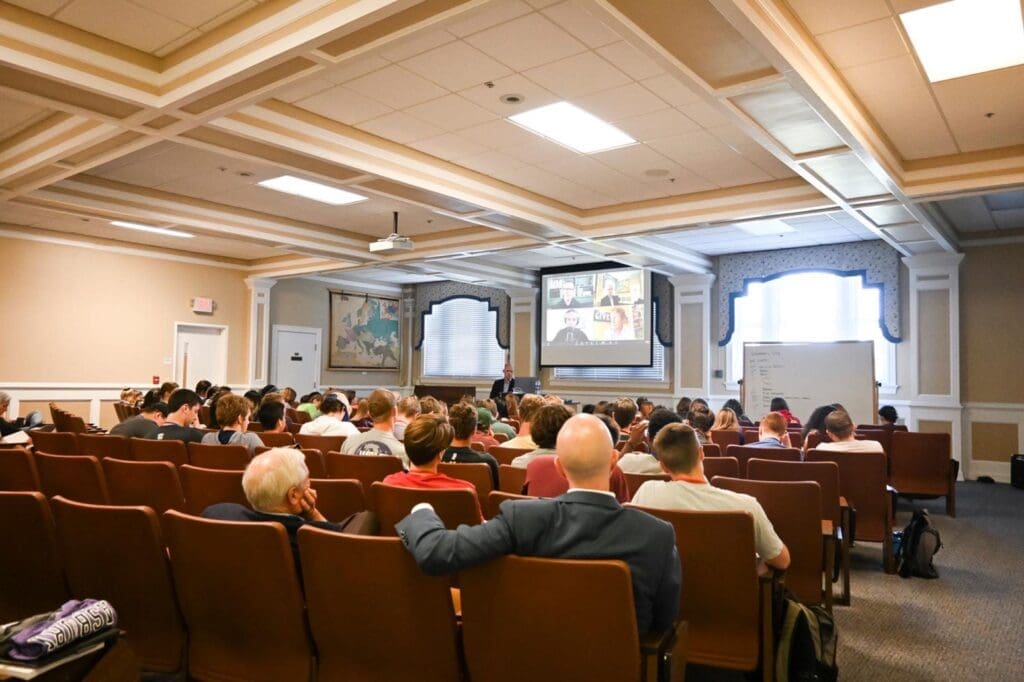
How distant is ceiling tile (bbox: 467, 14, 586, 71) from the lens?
166 inches

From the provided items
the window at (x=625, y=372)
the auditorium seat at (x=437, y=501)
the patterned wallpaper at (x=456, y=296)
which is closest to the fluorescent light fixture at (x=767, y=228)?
the window at (x=625, y=372)

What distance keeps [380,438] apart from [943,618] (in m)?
3.24

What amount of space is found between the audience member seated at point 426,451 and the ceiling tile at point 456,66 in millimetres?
2773

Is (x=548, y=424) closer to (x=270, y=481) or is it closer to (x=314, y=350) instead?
(x=270, y=481)

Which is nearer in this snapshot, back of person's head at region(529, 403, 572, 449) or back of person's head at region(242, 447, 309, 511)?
back of person's head at region(242, 447, 309, 511)

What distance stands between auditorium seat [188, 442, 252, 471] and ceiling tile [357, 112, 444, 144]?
3011 millimetres

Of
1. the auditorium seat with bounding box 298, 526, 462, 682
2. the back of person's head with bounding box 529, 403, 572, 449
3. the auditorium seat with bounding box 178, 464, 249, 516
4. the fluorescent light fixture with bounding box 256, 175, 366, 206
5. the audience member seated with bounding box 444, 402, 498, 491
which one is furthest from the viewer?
the fluorescent light fixture with bounding box 256, 175, 366, 206

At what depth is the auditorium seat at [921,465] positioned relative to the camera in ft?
20.2

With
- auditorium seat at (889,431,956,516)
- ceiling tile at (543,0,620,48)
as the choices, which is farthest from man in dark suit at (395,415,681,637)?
auditorium seat at (889,431,956,516)

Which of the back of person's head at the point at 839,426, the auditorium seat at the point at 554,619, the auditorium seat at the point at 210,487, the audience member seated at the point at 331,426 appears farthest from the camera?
the audience member seated at the point at 331,426

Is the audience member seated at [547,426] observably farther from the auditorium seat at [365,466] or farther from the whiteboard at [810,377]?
the whiteboard at [810,377]

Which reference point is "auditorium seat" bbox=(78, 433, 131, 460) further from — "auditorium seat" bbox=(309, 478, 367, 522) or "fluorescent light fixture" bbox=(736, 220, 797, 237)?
"fluorescent light fixture" bbox=(736, 220, 797, 237)

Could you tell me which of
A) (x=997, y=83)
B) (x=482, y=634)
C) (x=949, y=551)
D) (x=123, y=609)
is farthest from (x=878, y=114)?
(x=123, y=609)

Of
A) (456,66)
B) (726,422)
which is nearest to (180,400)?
(456,66)
